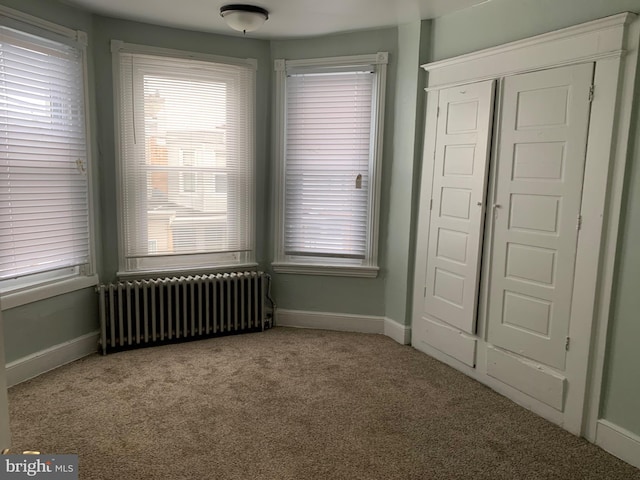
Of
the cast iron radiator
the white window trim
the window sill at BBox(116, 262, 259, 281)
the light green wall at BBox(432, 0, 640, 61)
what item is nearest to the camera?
the light green wall at BBox(432, 0, 640, 61)

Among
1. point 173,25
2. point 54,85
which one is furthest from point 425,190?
point 54,85

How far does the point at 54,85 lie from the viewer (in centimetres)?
320

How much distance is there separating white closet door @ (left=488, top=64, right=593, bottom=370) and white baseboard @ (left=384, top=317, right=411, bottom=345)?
0.85 metres

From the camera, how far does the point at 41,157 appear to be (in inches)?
124

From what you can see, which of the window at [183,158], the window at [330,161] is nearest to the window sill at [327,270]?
the window at [330,161]

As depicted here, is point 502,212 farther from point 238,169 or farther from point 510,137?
point 238,169

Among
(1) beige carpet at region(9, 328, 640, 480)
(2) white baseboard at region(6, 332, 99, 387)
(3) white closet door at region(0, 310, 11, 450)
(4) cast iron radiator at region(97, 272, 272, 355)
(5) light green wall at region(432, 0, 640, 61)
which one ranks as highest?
(5) light green wall at region(432, 0, 640, 61)

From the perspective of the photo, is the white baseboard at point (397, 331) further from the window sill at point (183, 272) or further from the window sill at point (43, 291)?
the window sill at point (43, 291)

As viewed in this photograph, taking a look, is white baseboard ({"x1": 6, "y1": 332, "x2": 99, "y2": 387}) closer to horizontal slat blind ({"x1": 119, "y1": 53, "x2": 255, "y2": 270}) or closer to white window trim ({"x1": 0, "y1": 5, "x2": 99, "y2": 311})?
white window trim ({"x1": 0, "y1": 5, "x2": 99, "y2": 311})

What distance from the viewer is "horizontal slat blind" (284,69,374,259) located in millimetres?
3938

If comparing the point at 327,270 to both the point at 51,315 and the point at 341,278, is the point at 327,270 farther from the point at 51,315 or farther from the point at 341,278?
the point at 51,315

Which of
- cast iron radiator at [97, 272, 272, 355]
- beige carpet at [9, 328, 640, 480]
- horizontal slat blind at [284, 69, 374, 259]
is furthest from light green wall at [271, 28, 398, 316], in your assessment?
beige carpet at [9, 328, 640, 480]

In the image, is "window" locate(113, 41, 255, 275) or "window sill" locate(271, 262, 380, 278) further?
"window sill" locate(271, 262, 380, 278)

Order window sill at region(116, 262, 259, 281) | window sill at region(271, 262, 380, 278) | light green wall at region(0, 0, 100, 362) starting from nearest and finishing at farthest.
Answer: light green wall at region(0, 0, 100, 362) < window sill at region(116, 262, 259, 281) < window sill at region(271, 262, 380, 278)
